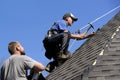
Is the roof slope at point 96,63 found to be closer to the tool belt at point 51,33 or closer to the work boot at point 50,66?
the work boot at point 50,66

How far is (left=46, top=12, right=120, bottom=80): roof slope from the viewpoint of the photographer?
7926 millimetres

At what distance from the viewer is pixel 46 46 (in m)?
10.9

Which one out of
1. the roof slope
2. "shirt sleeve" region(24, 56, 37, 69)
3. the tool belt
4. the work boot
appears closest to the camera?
"shirt sleeve" region(24, 56, 37, 69)

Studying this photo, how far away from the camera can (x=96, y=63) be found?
27.3 feet

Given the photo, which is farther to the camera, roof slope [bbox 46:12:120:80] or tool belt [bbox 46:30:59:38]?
tool belt [bbox 46:30:59:38]

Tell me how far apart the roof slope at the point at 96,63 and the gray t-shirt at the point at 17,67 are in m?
0.83

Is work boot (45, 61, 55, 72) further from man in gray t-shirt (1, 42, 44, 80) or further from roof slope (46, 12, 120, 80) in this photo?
man in gray t-shirt (1, 42, 44, 80)

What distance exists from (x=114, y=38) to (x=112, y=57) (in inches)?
47.2

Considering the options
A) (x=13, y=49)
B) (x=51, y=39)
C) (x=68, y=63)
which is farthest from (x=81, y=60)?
(x=13, y=49)

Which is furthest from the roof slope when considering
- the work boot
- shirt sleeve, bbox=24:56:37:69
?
shirt sleeve, bbox=24:56:37:69

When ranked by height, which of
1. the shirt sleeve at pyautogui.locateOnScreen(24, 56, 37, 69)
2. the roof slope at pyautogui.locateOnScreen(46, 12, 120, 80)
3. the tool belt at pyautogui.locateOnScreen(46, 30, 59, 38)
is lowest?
the roof slope at pyautogui.locateOnScreen(46, 12, 120, 80)

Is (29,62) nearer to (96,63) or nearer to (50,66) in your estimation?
(96,63)

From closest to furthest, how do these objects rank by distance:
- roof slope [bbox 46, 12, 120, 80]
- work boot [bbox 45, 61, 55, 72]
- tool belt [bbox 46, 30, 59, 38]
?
1. roof slope [bbox 46, 12, 120, 80]
2. tool belt [bbox 46, 30, 59, 38]
3. work boot [bbox 45, 61, 55, 72]

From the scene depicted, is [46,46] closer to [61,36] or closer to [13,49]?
[61,36]
